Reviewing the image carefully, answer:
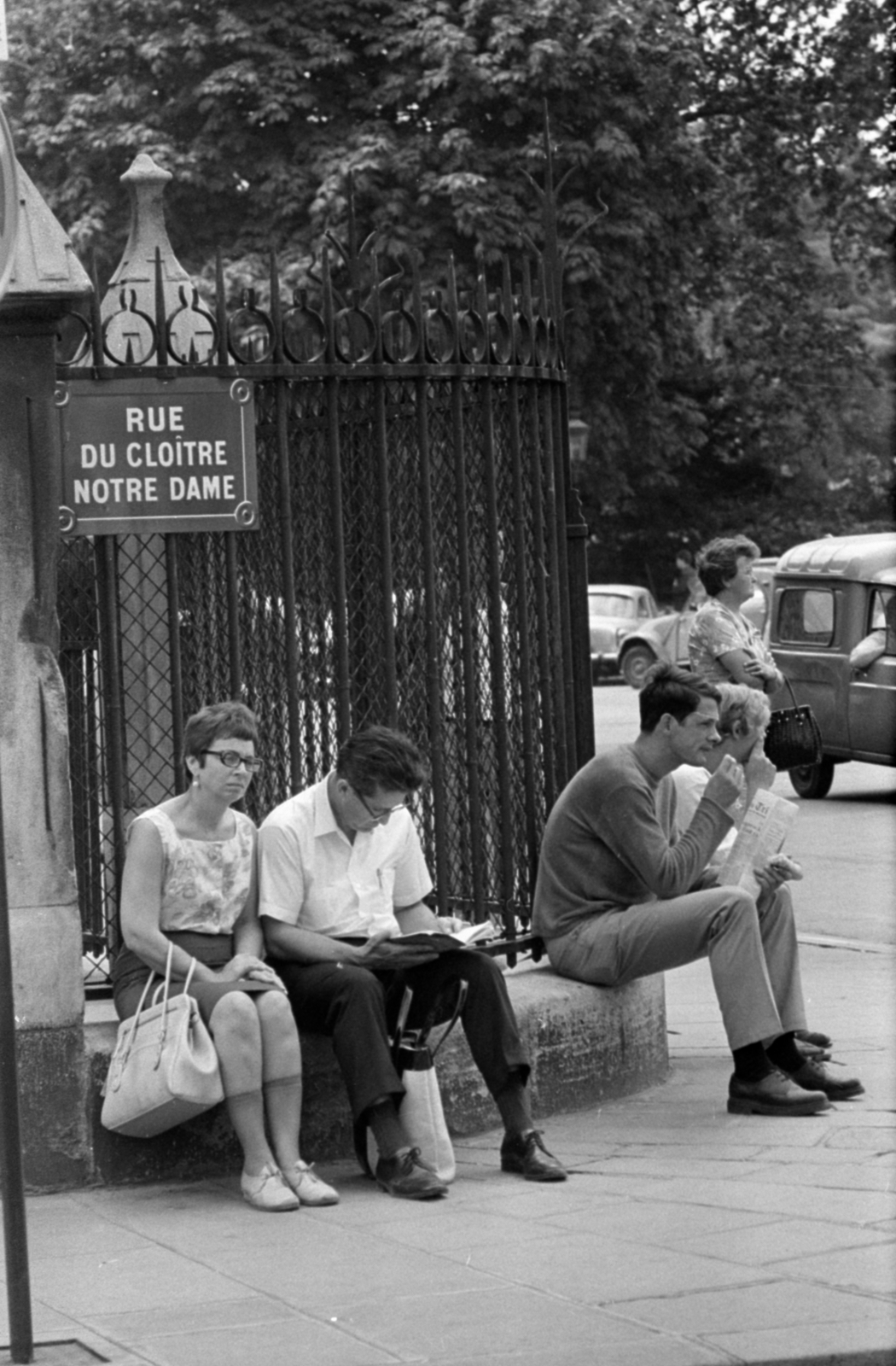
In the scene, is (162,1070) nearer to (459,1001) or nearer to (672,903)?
(459,1001)

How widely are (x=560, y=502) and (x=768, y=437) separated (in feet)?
105

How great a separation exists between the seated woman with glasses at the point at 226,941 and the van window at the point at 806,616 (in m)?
12.1

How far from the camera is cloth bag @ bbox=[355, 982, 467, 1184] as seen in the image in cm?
630

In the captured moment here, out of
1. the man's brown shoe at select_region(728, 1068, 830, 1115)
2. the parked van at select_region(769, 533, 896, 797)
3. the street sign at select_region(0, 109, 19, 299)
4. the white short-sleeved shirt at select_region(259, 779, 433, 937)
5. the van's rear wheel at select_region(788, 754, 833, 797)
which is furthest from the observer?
the van's rear wheel at select_region(788, 754, 833, 797)

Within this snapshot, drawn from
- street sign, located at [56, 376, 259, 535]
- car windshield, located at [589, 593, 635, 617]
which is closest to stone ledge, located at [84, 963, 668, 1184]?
street sign, located at [56, 376, 259, 535]

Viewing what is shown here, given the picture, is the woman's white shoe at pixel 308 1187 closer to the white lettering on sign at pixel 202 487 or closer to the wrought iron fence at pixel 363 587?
the wrought iron fence at pixel 363 587

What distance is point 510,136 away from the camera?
93.6 feet

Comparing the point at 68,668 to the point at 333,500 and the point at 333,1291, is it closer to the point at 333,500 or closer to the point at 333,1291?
the point at 333,500

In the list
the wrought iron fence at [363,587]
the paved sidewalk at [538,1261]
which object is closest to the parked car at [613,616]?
the wrought iron fence at [363,587]

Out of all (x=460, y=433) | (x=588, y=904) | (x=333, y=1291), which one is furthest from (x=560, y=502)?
(x=333, y=1291)

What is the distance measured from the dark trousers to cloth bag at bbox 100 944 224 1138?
0.36 metres

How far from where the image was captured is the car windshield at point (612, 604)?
37.6 meters

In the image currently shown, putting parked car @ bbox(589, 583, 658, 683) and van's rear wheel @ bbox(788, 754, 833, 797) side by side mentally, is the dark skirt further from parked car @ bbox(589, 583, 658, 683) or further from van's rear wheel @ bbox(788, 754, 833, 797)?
parked car @ bbox(589, 583, 658, 683)

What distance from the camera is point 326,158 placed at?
2792 cm
